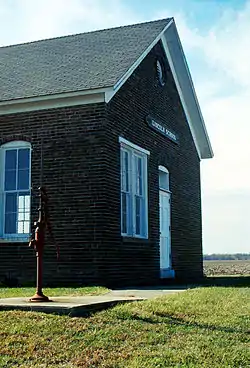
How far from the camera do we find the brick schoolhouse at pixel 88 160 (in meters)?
13.2

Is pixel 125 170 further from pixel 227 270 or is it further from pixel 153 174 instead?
pixel 227 270

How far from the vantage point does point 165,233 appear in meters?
17.7

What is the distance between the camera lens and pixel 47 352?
20.7 ft

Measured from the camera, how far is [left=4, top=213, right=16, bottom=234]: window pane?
14180 millimetres

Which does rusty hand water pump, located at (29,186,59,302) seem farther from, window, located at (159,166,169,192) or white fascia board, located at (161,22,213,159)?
white fascia board, located at (161,22,213,159)

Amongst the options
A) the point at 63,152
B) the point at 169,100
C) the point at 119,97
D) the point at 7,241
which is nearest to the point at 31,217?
the point at 7,241

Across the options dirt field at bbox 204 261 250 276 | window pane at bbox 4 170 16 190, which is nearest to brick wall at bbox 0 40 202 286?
window pane at bbox 4 170 16 190

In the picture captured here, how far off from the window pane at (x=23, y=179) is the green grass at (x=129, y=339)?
624 cm

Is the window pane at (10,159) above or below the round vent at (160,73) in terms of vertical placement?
below

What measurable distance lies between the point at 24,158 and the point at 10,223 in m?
1.62

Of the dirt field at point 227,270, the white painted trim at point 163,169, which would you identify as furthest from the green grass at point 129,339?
the dirt field at point 227,270

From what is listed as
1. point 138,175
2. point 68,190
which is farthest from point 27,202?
point 138,175

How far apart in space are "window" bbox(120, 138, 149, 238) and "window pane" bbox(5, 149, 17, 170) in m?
2.61

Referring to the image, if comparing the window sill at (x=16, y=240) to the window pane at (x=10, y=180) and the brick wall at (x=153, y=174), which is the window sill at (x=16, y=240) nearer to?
the window pane at (x=10, y=180)
